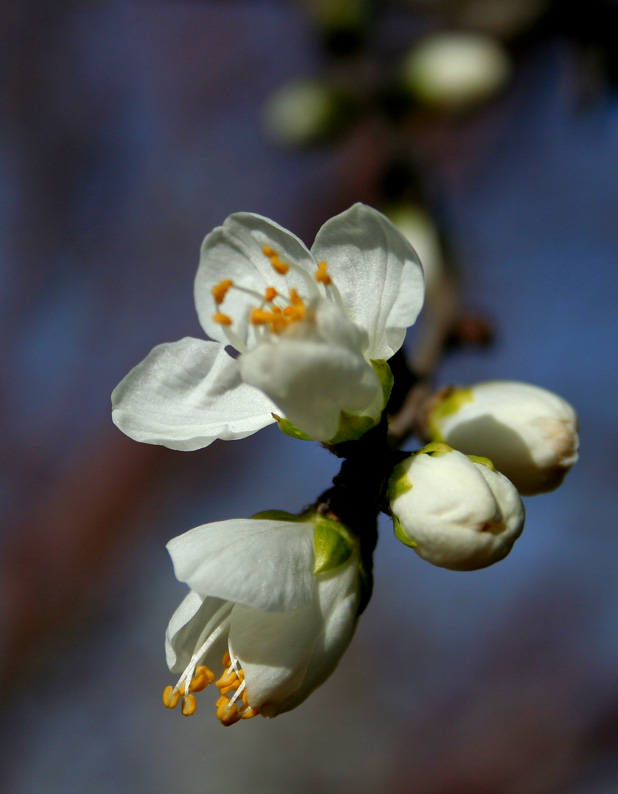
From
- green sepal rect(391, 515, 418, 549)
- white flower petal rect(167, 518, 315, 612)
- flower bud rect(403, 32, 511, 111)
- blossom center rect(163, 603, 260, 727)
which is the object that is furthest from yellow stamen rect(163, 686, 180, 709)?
flower bud rect(403, 32, 511, 111)

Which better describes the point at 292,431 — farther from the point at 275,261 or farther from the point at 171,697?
the point at 171,697

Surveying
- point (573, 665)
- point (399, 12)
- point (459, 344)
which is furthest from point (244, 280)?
point (573, 665)

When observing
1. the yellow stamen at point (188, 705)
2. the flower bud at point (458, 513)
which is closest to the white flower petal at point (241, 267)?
the flower bud at point (458, 513)

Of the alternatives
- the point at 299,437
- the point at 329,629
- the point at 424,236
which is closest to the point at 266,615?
the point at 329,629

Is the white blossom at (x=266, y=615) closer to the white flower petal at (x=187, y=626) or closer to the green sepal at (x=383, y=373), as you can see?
the white flower petal at (x=187, y=626)

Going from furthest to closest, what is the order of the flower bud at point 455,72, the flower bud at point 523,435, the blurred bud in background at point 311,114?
the blurred bud in background at point 311,114
the flower bud at point 455,72
the flower bud at point 523,435

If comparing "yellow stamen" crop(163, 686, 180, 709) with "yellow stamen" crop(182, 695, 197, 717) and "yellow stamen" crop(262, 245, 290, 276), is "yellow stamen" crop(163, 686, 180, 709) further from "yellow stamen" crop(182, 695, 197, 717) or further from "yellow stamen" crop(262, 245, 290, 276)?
"yellow stamen" crop(262, 245, 290, 276)

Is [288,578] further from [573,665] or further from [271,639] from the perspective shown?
[573,665]
